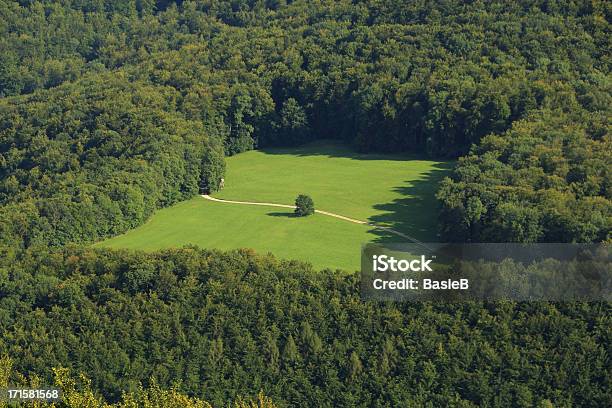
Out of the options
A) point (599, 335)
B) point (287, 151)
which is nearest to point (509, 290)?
point (599, 335)

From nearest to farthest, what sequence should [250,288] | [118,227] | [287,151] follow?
[250,288] < [118,227] < [287,151]

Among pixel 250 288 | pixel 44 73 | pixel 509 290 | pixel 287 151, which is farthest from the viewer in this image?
pixel 44 73

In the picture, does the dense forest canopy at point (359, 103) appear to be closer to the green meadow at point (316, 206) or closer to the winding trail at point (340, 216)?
the winding trail at point (340, 216)

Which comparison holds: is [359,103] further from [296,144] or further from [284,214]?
[284,214]

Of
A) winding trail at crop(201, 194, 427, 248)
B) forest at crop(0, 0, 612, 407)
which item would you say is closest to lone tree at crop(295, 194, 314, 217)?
winding trail at crop(201, 194, 427, 248)

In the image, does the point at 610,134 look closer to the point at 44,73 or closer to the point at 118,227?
the point at 118,227
